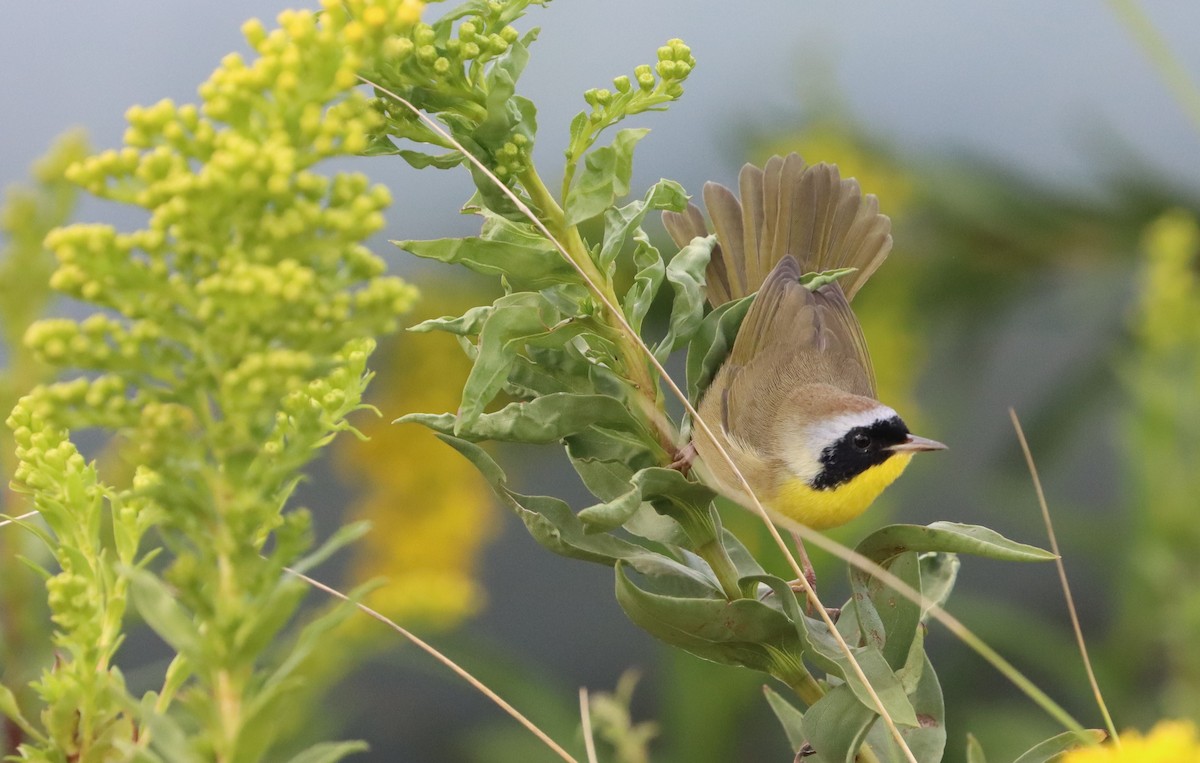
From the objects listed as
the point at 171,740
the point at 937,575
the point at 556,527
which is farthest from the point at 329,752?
the point at 937,575

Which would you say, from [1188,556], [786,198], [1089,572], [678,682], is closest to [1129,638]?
[1188,556]

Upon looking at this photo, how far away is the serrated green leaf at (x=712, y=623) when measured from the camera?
0.30 metres

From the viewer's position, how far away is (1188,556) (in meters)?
1.16

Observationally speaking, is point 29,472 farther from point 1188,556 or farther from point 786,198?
point 1188,556

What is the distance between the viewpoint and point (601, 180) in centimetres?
33

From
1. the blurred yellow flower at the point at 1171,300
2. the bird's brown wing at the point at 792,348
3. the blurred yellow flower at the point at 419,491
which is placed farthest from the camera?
the blurred yellow flower at the point at 419,491

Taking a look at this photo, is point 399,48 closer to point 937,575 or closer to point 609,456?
point 609,456

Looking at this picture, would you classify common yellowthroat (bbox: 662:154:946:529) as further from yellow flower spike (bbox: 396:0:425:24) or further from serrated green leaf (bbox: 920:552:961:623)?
yellow flower spike (bbox: 396:0:425:24)

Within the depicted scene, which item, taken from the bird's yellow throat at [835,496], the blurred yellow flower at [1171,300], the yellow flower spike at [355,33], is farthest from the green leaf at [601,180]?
the blurred yellow flower at [1171,300]

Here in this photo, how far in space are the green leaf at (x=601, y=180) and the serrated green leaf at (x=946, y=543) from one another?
4.6 inches

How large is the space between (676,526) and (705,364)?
53 millimetres

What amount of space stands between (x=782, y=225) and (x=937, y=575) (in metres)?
0.29

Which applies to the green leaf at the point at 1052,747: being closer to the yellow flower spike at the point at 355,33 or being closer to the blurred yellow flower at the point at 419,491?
the yellow flower spike at the point at 355,33

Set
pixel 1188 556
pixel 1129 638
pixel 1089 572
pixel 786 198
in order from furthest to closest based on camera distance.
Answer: pixel 1089 572
pixel 1129 638
pixel 1188 556
pixel 786 198
